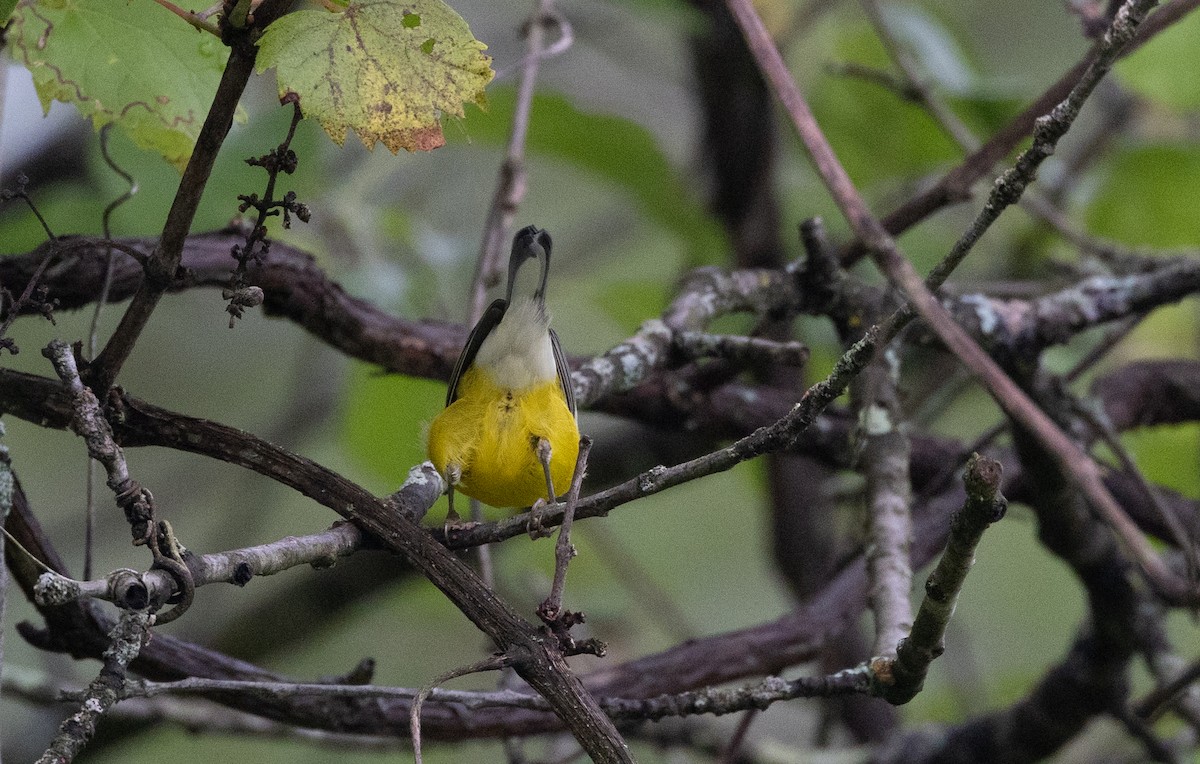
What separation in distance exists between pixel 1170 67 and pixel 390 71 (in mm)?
2589

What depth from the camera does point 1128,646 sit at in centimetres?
262

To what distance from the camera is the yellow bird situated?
2125mm

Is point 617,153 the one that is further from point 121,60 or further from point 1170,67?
point 121,60

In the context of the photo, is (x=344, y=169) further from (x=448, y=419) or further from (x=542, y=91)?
(x=448, y=419)

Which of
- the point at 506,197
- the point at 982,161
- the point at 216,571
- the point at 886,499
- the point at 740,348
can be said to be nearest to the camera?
the point at 216,571

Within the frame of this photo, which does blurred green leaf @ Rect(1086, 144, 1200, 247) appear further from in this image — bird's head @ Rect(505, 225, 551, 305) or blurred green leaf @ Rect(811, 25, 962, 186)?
bird's head @ Rect(505, 225, 551, 305)

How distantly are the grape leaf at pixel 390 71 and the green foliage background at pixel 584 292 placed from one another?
154 cm

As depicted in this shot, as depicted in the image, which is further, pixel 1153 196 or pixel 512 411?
pixel 1153 196

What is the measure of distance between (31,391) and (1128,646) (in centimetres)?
232

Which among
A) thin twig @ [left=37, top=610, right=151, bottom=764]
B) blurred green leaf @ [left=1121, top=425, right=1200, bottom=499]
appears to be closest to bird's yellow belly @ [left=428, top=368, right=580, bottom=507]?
thin twig @ [left=37, top=610, right=151, bottom=764]

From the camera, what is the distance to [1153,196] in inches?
147

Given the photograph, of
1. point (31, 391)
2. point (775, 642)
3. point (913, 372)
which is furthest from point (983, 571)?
point (31, 391)

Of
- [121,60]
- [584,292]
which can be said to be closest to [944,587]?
[121,60]

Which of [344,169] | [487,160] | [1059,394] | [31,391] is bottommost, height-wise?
[31,391]
